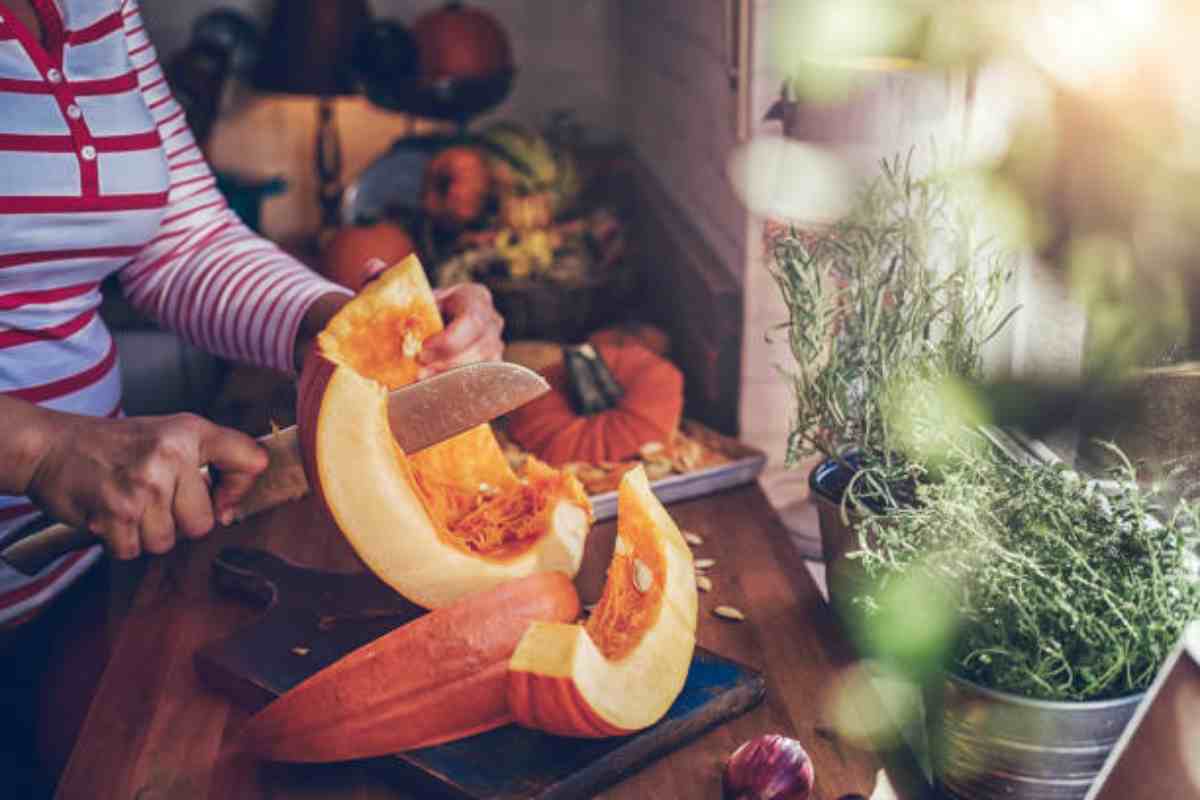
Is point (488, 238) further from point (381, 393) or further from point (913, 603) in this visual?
point (913, 603)

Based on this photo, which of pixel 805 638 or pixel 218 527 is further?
pixel 218 527

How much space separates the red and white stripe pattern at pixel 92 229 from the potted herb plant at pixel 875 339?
0.68 meters

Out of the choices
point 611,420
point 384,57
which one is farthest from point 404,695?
point 384,57

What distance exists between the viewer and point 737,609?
121 centimetres

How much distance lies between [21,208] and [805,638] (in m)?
0.93

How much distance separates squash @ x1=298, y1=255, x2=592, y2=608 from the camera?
101 centimetres

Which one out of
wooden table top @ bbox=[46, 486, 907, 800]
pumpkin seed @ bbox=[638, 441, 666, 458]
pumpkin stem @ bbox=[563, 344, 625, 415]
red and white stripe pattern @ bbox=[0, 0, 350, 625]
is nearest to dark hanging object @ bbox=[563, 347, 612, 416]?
pumpkin stem @ bbox=[563, 344, 625, 415]

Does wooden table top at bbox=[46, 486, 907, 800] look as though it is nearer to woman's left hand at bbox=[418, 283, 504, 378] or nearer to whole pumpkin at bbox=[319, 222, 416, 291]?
woman's left hand at bbox=[418, 283, 504, 378]

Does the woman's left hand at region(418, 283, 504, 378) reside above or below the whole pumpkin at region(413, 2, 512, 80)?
below

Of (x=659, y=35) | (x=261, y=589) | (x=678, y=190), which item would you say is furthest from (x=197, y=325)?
(x=659, y=35)

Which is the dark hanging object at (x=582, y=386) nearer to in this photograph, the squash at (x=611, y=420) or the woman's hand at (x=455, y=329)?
the squash at (x=611, y=420)

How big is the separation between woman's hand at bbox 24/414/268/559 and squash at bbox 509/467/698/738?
0.36m

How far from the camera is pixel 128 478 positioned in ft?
3.34

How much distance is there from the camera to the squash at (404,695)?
929 mm
